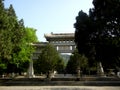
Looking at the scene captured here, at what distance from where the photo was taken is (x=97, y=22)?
3061cm

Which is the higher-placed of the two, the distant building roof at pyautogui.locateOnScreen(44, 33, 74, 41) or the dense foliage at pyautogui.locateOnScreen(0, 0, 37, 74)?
the distant building roof at pyautogui.locateOnScreen(44, 33, 74, 41)

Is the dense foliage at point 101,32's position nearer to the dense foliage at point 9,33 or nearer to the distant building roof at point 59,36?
the dense foliage at point 9,33

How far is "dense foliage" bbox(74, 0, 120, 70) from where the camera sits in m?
29.6

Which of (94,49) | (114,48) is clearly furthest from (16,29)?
(114,48)

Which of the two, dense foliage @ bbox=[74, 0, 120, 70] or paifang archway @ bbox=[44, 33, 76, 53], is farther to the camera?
paifang archway @ bbox=[44, 33, 76, 53]

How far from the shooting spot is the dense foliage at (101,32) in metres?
29.6

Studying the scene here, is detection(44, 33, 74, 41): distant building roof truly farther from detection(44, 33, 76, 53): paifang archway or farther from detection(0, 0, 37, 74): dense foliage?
detection(0, 0, 37, 74): dense foliage

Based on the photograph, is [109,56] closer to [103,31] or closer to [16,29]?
[103,31]

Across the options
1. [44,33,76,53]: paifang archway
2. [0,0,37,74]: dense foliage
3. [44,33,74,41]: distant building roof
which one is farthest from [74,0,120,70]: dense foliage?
[44,33,74,41]: distant building roof

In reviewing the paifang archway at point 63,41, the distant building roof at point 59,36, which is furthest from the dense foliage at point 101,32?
the distant building roof at point 59,36

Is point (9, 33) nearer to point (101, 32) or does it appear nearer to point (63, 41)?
point (101, 32)

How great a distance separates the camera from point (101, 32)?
30391 millimetres

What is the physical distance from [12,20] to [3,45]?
503cm

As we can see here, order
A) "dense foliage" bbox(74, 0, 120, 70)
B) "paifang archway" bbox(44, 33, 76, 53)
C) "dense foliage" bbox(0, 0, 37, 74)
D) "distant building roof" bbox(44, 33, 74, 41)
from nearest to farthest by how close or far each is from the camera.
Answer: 1. "dense foliage" bbox(0, 0, 37, 74)
2. "dense foliage" bbox(74, 0, 120, 70)
3. "paifang archway" bbox(44, 33, 76, 53)
4. "distant building roof" bbox(44, 33, 74, 41)
